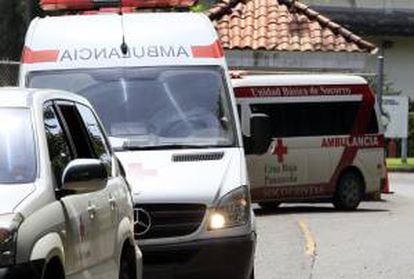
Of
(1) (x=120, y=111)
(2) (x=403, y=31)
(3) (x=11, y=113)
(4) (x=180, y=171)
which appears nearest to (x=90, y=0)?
(1) (x=120, y=111)

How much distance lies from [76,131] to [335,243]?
826cm

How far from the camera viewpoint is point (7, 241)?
5.34 meters

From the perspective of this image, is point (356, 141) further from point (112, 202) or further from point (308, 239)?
point (112, 202)

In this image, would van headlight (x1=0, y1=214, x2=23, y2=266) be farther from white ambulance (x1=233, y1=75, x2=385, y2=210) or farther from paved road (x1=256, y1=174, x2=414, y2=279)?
white ambulance (x1=233, y1=75, x2=385, y2=210)

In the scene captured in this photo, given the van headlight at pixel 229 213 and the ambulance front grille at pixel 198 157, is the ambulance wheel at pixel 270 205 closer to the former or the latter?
the ambulance front grille at pixel 198 157

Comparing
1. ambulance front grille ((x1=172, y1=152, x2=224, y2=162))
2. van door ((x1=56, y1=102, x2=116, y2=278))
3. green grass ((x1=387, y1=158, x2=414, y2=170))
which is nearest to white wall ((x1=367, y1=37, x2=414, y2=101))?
green grass ((x1=387, y1=158, x2=414, y2=170))

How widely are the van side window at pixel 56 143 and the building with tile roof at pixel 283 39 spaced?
20.6 metres

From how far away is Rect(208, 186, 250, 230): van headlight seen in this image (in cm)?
913

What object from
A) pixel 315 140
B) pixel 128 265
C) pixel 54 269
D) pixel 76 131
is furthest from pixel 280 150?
pixel 54 269

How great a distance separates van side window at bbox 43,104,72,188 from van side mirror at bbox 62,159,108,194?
98mm

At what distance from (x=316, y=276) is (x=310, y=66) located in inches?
652

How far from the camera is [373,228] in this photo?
17266mm

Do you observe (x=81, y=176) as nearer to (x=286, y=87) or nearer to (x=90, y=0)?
(x=90, y=0)

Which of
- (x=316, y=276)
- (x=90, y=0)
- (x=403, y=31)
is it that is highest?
(x=90, y=0)
